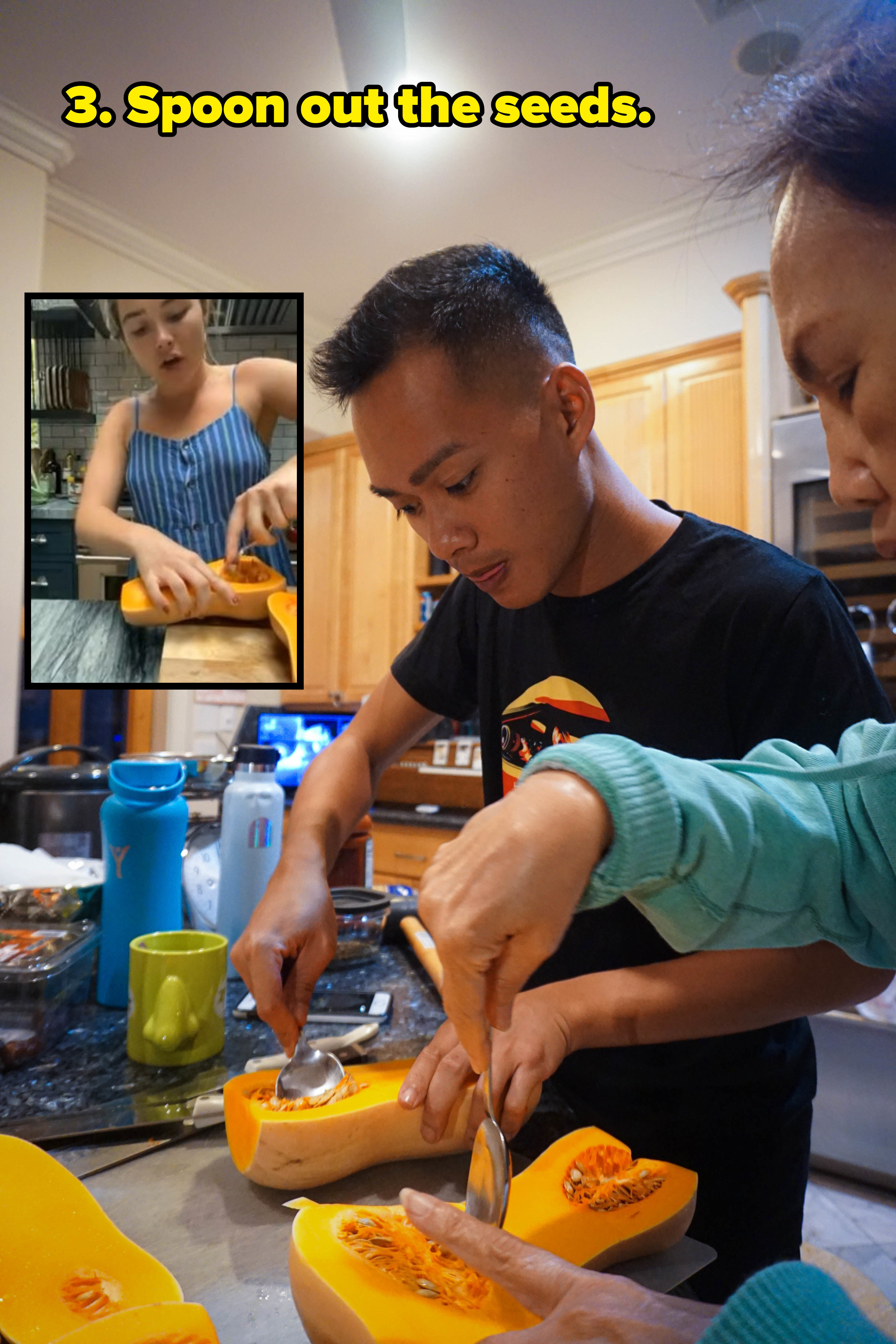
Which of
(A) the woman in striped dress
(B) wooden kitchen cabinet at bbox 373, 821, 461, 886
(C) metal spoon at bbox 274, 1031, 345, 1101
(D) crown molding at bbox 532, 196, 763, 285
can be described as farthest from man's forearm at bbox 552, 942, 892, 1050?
(D) crown molding at bbox 532, 196, 763, 285

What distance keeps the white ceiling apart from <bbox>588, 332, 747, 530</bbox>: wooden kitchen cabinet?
25.8 inches

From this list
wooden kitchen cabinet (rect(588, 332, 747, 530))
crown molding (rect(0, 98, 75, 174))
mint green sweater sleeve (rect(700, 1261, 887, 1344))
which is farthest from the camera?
wooden kitchen cabinet (rect(588, 332, 747, 530))

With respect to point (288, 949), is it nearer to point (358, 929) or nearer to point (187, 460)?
point (358, 929)

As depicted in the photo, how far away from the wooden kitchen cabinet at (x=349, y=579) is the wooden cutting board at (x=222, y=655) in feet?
7.52

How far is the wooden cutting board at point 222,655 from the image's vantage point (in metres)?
1.52

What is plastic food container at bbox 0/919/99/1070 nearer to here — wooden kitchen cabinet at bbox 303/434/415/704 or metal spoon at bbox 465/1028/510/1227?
metal spoon at bbox 465/1028/510/1227

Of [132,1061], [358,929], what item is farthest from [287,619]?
[132,1061]

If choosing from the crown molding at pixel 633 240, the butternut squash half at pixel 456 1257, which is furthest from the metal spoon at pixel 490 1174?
the crown molding at pixel 633 240

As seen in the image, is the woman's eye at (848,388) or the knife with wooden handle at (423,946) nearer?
the woman's eye at (848,388)

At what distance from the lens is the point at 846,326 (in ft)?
1.44

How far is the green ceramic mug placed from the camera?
834mm

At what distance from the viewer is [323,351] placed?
98 cm

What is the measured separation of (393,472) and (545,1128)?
0.67 metres

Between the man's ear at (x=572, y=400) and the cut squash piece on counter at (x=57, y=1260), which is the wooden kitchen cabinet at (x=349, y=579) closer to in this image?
the man's ear at (x=572, y=400)
